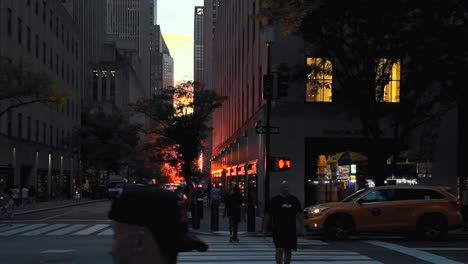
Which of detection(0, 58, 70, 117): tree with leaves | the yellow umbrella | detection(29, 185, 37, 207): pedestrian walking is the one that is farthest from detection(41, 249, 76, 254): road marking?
detection(29, 185, 37, 207): pedestrian walking

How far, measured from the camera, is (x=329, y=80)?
99.7 feet

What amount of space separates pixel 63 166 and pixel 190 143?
54.2 feet

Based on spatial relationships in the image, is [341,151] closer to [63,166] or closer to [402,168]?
[402,168]

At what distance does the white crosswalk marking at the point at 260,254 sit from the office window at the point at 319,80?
9.96 metres

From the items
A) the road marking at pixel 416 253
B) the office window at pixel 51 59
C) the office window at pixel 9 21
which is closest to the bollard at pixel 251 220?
the road marking at pixel 416 253

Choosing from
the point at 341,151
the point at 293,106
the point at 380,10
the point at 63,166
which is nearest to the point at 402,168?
the point at 341,151

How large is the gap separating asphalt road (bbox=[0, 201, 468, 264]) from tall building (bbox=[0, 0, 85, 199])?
775 inches

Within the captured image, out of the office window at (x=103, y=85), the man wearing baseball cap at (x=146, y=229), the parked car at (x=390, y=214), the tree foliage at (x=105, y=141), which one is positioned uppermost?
the office window at (x=103, y=85)

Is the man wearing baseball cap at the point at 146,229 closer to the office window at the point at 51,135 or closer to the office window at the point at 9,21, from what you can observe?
the office window at the point at 9,21

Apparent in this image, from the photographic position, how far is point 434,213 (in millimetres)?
20422

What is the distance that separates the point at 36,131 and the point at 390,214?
43.8 metres

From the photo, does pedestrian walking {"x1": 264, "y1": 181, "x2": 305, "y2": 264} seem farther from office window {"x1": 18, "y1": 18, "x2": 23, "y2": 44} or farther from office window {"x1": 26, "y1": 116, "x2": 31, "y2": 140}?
office window {"x1": 26, "y1": 116, "x2": 31, "y2": 140}

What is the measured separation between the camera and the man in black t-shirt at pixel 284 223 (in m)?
10.7

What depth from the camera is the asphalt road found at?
1456 cm
